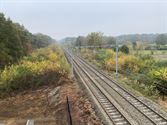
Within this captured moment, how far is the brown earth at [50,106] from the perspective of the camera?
938 inches

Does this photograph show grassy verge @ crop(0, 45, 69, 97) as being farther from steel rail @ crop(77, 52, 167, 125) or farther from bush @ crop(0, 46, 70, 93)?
steel rail @ crop(77, 52, 167, 125)

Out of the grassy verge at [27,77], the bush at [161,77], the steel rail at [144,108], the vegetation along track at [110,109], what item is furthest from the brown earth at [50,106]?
the bush at [161,77]

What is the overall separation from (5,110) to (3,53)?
65.8 ft

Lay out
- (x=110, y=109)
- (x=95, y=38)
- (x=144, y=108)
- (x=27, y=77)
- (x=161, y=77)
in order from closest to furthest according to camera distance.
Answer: (x=144, y=108)
(x=110, y=109)
(x=161, y=77)
(x=27, y=77)
(x=95, y=38)

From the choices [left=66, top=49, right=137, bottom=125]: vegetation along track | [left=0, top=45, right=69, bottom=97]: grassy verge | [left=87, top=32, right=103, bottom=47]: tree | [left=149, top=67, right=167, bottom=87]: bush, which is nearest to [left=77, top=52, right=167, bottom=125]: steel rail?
[left=66, top=49, right=137, bottom=125]: vegetation along track

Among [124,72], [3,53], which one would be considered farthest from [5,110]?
[124,72]

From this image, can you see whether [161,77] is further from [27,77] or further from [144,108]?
[27,77]

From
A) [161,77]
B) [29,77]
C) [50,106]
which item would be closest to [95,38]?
[29,77]

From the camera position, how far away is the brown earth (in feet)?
78.2

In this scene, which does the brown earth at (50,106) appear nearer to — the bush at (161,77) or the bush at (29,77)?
the bush at (29,77)

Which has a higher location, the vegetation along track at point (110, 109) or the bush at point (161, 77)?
the bush at point (161, 77)

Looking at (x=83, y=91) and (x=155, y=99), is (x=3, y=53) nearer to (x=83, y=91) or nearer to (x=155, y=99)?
(x=83, y=91)

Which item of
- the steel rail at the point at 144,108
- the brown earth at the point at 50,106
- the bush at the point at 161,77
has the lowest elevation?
the brown earth at the point at 50,106

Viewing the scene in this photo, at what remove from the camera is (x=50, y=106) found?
30625mm
